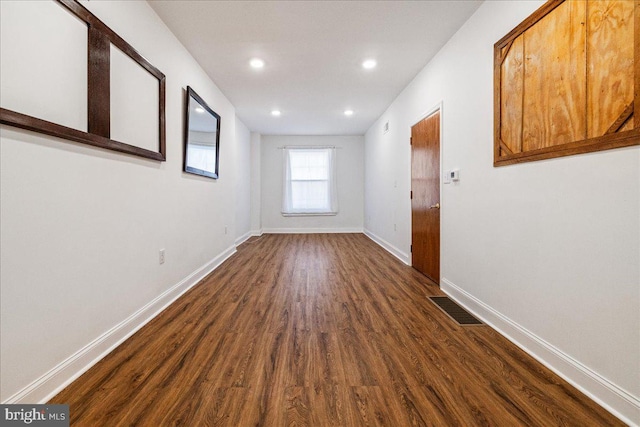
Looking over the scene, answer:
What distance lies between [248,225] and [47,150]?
549 centimetres

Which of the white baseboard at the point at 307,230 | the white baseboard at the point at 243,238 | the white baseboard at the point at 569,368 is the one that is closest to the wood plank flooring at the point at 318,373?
the white baseboard at the point at 569,368

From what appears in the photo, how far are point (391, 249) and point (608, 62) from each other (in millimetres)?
3853

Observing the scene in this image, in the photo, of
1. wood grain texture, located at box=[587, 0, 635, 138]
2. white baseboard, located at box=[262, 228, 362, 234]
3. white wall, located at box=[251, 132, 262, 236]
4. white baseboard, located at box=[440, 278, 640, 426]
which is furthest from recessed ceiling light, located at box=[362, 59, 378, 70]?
white baseboard, located at box=[262, 228, 362, 234]

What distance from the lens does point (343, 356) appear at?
1.75 m

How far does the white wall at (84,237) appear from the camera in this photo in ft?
4.10

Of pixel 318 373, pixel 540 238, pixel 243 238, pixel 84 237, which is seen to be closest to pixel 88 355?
pixel 84 237

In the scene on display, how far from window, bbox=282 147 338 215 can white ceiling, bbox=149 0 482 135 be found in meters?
2.69

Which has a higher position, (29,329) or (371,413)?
(29,329)

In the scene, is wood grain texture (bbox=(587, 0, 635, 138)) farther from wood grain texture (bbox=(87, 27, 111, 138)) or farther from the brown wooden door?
wood grain texture (bbox=(87, 27, 111, 138))

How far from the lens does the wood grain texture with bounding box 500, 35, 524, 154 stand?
1908 mm

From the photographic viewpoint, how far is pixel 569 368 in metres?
1.52

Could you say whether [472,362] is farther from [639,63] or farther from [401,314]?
[639,63]

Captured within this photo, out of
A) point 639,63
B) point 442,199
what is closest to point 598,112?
point 639,63

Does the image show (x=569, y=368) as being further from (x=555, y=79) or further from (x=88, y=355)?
(x=88, y=355)
